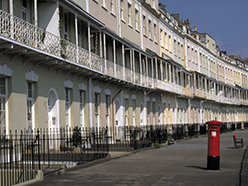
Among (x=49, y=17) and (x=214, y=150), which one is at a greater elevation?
(x=49, y=17)

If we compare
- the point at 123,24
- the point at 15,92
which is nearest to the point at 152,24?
the point at 123,24

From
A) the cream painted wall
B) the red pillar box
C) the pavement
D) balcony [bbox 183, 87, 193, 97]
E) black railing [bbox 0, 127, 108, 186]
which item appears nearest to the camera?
the pavement

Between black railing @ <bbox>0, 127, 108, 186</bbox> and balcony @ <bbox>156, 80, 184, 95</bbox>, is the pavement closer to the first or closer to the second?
black railing @ <bbox>0, 127, 108, 186</bbox>

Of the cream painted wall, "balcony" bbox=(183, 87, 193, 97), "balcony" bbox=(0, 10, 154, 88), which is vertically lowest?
"balcony" bbox=(183, 87, 193, 97)

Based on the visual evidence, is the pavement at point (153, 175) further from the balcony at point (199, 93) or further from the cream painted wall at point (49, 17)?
the balcony at point (199, 93)

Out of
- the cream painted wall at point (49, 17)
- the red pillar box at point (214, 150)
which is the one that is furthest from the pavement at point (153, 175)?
the cream painted wall at point (49, 17)

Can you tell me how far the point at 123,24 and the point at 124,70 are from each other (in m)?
3.78

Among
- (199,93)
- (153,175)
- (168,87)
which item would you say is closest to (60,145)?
Result: (153,175)

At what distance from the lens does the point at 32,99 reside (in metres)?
15.8

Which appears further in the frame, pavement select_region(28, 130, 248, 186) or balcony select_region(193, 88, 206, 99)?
balcony select_region(193, 88, 206, 99)

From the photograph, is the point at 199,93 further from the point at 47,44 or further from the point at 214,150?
the point at 214,150

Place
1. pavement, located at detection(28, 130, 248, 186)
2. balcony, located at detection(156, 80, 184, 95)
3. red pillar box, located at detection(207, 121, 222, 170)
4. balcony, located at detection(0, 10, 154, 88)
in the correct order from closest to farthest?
1. pavement, located at detection(28, 130, 248, 186)
2. red pillar box, located at detection(207, 121, 222, 170)
3. balcony, located at detection(0, 10, 154, 88)
4. balcony, located at detection(156, 80, 184, 95)

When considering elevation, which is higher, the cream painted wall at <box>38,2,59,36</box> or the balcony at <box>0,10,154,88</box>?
the cream painted wall at <box>38,2,59,36</box>

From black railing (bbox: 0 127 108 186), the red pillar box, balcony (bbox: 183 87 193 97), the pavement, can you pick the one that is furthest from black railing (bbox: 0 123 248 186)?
the red pillar box
